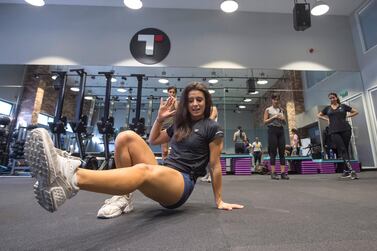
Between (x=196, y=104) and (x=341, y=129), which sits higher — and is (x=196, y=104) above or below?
below

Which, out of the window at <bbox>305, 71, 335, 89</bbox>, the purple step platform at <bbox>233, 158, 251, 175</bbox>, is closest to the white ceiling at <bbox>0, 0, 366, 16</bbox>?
the window at <bbox>305, 71, 335, 89</bbox>

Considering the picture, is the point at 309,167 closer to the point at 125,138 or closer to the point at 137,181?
the point at 125,138

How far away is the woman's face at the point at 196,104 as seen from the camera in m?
1.27

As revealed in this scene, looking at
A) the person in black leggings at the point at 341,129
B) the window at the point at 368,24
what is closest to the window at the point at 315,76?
the window at the point at 368,24

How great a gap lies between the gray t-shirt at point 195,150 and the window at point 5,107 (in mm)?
5303

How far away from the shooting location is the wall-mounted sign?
4781 millimetres

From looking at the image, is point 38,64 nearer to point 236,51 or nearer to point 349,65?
point 236,51

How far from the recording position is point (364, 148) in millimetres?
4898

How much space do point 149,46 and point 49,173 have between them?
182 inches

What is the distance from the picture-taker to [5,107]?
15.6 ft

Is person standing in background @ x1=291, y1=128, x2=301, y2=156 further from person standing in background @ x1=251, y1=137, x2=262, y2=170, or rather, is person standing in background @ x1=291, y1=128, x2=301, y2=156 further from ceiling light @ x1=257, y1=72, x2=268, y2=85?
ceiling light @ x1=257, y1=72, x2=268, y2=85

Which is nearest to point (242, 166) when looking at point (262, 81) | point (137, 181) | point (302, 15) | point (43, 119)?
point (262, 81)

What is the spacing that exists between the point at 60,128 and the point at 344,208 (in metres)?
3.87

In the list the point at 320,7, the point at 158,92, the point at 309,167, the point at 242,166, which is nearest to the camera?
the point at 320,7
